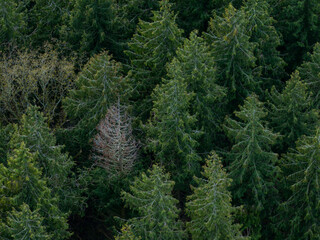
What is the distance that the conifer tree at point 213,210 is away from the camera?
803 inches

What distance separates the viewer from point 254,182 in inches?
963

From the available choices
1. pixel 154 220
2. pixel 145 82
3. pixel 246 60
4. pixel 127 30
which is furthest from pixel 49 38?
pixel 154 220

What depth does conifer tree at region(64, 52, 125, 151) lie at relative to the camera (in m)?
27.0

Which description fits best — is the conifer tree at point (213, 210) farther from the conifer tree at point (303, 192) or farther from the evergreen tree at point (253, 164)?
the conifer tree at point (303, 192)

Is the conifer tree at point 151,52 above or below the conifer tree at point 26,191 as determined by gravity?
above

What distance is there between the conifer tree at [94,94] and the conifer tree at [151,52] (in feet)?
4.37

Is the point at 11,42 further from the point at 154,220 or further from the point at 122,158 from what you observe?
the point at 154,220

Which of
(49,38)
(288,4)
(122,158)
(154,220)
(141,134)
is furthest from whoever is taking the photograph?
(49,38)

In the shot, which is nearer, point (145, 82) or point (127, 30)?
point (145, 82)

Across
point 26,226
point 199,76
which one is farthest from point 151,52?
point 26,226

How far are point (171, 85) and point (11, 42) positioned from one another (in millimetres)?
14102

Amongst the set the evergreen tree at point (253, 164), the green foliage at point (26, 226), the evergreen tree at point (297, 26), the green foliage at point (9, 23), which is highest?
the evergreen tree at point (297, 26)

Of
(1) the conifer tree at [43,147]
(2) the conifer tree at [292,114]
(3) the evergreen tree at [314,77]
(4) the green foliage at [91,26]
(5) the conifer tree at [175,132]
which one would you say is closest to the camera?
(1) the conifer tree at [43,147]

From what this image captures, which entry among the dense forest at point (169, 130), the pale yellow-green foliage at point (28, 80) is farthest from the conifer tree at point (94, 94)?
the pale yellow-green foliage at point (28, 80)
